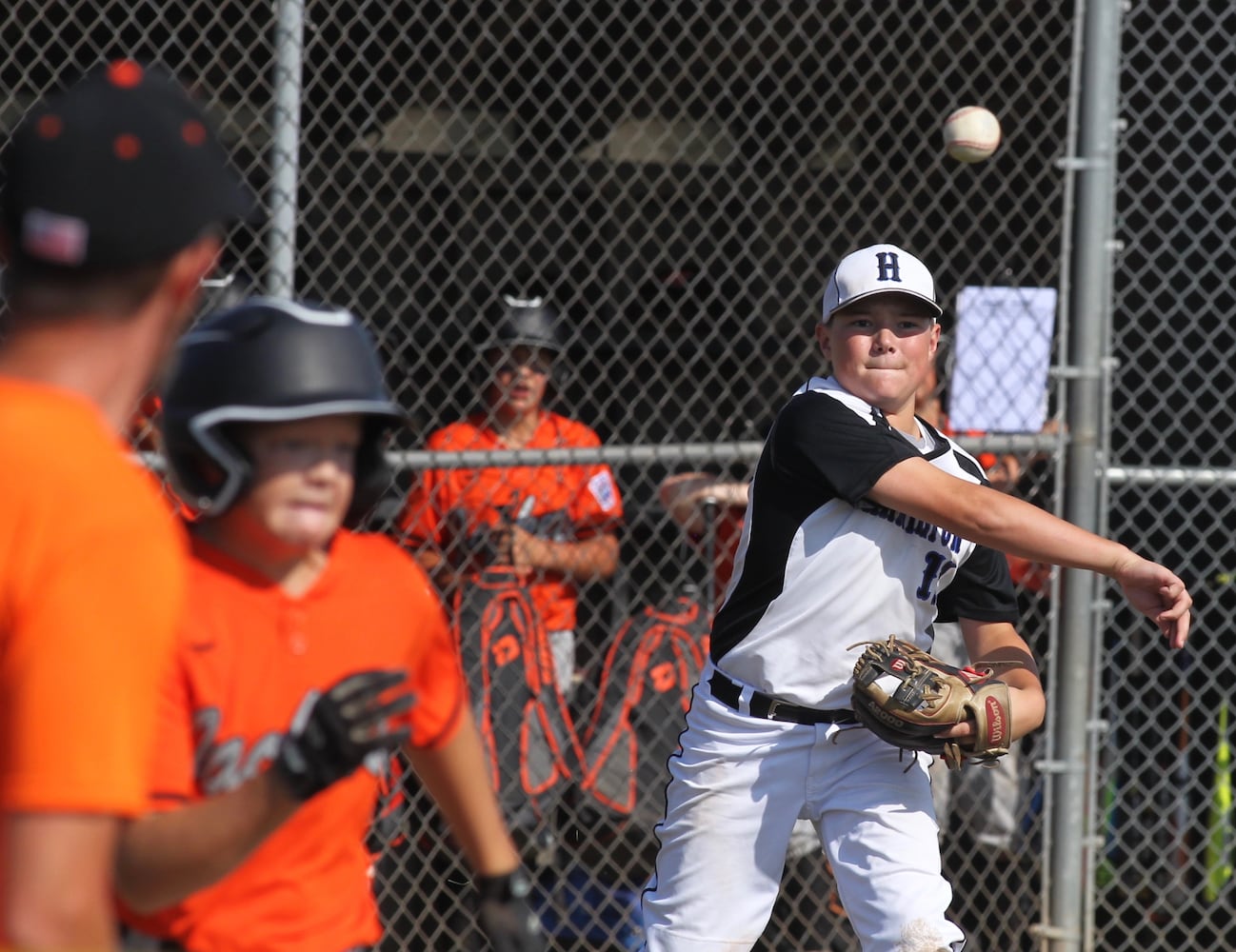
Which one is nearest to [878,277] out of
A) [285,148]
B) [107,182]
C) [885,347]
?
[885,347]

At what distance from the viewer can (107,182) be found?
1375 millimetres

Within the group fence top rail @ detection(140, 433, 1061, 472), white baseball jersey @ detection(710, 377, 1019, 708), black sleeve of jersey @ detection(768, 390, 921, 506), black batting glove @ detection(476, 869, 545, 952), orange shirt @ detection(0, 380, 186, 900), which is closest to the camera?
orange shirt @ detection(0, 380, 186, 900)

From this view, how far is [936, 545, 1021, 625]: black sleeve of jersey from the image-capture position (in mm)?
3656

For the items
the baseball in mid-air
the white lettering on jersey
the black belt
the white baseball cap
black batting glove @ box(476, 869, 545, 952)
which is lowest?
the white lettering on jersey

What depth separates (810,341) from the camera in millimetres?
7711

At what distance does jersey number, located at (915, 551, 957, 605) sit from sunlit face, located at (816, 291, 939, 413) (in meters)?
0.36

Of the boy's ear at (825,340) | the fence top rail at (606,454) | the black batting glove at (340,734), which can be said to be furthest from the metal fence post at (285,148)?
the black batting glove at (340,734)

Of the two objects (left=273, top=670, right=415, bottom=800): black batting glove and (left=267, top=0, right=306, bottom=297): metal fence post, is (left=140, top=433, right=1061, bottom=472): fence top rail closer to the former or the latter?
(left=267, top=0, right=306, bottom=297): metal fence post

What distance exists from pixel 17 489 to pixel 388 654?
92 cm

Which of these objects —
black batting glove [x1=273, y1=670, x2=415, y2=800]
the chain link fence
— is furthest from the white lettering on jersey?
black batting glove [x1=273, y1=670, x2=415, y2=800]

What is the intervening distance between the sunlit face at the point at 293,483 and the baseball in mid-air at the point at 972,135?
3187 millimetres

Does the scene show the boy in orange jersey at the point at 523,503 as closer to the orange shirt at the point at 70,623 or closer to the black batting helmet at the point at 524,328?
the black batting helmet at the point at 524,328

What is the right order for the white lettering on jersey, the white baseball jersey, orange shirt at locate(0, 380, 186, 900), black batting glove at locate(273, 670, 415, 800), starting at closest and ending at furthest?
orange shirt at locate(0, 380, 186, 900) → black batting glove at locate(273, 670, 415, 800) → the white baseball jersey → the white lettering on jersey

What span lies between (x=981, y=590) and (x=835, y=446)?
590 millimetres
